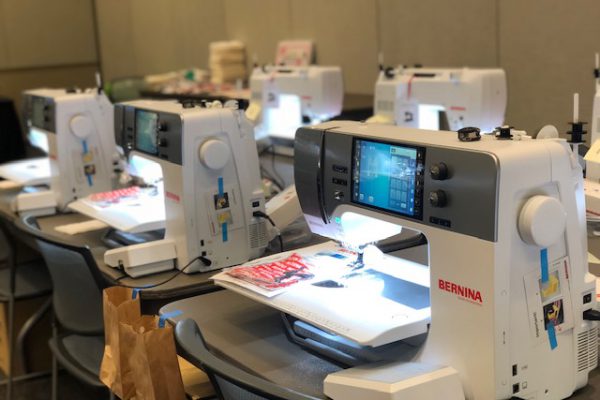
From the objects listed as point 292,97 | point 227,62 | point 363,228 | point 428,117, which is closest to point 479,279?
point 363,228

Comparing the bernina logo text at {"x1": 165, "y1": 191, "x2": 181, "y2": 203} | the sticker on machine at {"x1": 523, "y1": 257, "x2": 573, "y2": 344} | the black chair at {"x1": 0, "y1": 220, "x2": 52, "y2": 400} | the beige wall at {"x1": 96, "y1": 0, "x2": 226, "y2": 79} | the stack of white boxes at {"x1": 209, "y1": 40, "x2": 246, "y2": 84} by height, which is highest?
the beige wall at {"x1": 96, "y1": 0, "x2": 226, "y2": 79}

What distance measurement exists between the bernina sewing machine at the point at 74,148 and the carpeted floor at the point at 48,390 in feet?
2.73

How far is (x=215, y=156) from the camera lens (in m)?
2.36

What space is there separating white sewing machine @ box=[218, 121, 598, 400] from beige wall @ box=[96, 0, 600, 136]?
1.94m

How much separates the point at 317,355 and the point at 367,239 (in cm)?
29

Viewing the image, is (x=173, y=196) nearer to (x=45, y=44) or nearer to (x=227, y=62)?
(x=227, y=62)

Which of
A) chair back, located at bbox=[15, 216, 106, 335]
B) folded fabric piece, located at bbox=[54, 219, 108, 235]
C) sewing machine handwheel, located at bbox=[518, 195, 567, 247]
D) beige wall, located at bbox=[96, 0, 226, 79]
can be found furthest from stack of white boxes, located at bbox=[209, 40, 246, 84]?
sewing machine handwheel, located at bbox=[518, 195, 567, 247]

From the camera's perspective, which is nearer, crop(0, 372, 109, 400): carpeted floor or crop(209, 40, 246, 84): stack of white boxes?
crop(0, 372, 109, 400): carpeted floor

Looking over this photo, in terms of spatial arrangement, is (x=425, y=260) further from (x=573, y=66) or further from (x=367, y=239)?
(x=573, y=66)

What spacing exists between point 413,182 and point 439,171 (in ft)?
0.33

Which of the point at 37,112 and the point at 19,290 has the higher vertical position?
the point at 37,112

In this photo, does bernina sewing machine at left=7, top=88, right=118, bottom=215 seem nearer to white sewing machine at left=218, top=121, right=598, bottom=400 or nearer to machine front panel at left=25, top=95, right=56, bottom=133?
machine front panel at left=25, top=95, right=56, bottom=133

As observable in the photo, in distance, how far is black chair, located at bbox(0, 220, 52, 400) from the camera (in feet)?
10.5

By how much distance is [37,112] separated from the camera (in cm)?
354
